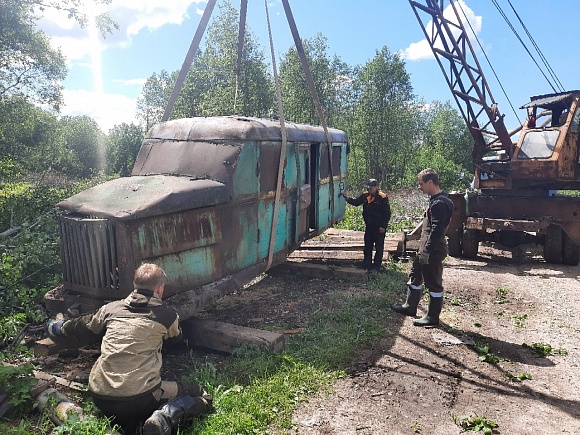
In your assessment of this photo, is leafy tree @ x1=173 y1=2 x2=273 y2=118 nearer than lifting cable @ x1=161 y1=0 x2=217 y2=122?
No

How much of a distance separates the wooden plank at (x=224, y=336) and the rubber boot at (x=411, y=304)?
1.98 metres

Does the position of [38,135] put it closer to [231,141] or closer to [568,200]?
[231,141]

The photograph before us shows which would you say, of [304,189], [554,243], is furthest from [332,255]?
[554,243]

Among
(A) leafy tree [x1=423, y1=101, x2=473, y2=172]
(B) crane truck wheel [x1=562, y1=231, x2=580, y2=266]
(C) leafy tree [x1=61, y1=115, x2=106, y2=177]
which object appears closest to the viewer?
(B) crane truck wheel [x1=562, y1=231, x2=580, y2=266]

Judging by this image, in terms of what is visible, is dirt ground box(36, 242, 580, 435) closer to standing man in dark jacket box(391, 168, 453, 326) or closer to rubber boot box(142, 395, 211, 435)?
standing man in dark jacket box(391, 168, 453, 326)

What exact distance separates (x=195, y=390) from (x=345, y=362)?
160 centimetres

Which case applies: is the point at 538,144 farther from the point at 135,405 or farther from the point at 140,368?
the point at 135,405

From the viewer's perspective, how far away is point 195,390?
11.3 ft

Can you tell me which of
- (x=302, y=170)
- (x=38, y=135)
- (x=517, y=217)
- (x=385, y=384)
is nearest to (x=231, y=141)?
(x=302, y=170)

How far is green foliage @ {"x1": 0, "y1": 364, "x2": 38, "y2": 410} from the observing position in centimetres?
330

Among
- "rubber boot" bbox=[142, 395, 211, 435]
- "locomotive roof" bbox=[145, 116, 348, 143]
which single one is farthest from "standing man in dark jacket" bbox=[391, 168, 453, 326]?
"rubber boot" bbox=[142, 395, 211, 435]

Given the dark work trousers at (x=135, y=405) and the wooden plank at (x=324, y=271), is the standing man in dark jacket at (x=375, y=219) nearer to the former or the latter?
the wooden plank at (x=324, y=271)

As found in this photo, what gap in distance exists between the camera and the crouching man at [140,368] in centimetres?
307

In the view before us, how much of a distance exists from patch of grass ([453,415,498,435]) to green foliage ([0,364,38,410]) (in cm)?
330
